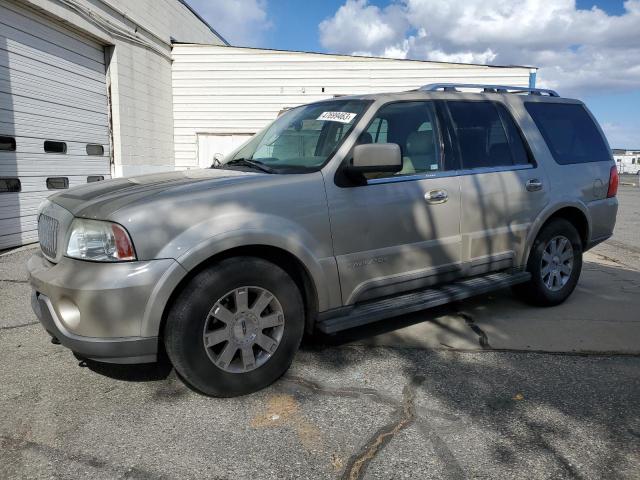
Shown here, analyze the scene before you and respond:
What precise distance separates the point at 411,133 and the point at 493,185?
813 mm

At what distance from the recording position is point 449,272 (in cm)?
386

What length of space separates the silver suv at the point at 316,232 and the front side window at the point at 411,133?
1 centimetres

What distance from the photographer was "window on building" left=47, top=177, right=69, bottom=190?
772cm

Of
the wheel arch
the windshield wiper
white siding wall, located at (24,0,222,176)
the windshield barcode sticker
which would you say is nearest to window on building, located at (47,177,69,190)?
white siding wall, located at (24,0,222,176)

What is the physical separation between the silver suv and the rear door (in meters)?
0.01

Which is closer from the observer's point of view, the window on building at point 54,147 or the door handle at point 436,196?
the door handle at point 436,196

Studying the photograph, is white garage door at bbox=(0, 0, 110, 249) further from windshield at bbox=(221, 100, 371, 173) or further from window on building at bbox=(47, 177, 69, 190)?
windshield at bbox=(221, 100, 371, 173)

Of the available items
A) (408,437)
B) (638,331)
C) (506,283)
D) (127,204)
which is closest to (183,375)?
(127,204)

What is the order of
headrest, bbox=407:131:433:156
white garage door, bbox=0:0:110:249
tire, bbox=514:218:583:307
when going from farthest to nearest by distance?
white garage door, bbox=0:0:110:249
tire, bbox=514:218:583:307
headrest, bbox=407:131:433:156

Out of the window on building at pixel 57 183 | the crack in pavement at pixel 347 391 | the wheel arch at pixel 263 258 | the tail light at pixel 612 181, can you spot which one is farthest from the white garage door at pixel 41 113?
the tail light at pixel 612 181

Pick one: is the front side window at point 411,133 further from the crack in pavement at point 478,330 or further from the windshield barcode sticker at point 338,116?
the crack in pavement at point 478,330

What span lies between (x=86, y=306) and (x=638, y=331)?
13.7 ft

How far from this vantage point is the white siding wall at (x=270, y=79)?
37.9ft

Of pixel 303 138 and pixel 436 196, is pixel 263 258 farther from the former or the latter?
pixel 436 196
